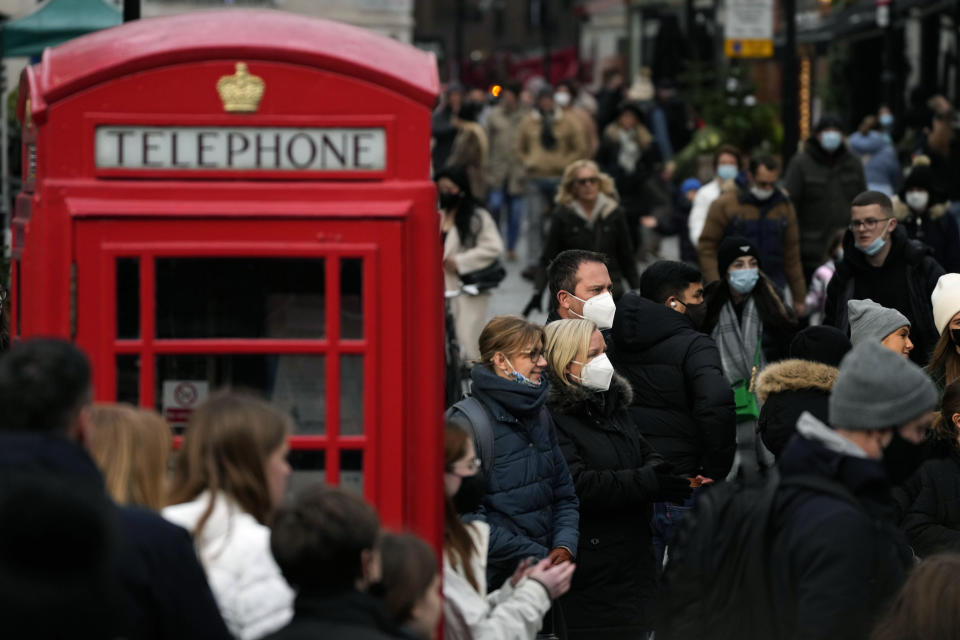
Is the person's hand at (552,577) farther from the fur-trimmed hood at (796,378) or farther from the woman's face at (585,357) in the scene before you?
the woman's face at (585,357)

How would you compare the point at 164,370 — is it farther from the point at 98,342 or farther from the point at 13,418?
the point at 13,418

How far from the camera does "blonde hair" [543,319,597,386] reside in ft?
23.4

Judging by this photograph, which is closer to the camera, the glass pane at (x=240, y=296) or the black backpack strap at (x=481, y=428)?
the glass pane at (x=240, y=296)

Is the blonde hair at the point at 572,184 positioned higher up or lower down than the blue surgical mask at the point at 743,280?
higher up

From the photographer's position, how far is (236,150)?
5324 mm

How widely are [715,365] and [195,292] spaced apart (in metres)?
3.16

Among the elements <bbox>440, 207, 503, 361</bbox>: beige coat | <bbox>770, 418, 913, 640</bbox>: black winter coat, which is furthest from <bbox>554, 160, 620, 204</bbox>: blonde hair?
<bbox>770, 418, 913, 640</bbox>: black winter coat

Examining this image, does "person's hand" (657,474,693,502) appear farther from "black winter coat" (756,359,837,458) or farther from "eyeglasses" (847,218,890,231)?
"eyeglasses" (847,218,890,231)

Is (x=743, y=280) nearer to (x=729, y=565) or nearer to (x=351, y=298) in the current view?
(x=351, y=298)

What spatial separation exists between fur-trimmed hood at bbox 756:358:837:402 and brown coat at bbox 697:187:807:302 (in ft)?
20.7

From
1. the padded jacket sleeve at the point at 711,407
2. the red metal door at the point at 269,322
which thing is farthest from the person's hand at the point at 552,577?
the padded jacket sleeve at the point at 711,407

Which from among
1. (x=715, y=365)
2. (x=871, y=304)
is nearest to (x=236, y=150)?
(x=715, y=365)

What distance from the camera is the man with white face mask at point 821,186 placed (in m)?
14.5

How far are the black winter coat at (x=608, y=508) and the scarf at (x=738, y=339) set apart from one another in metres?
2.04
